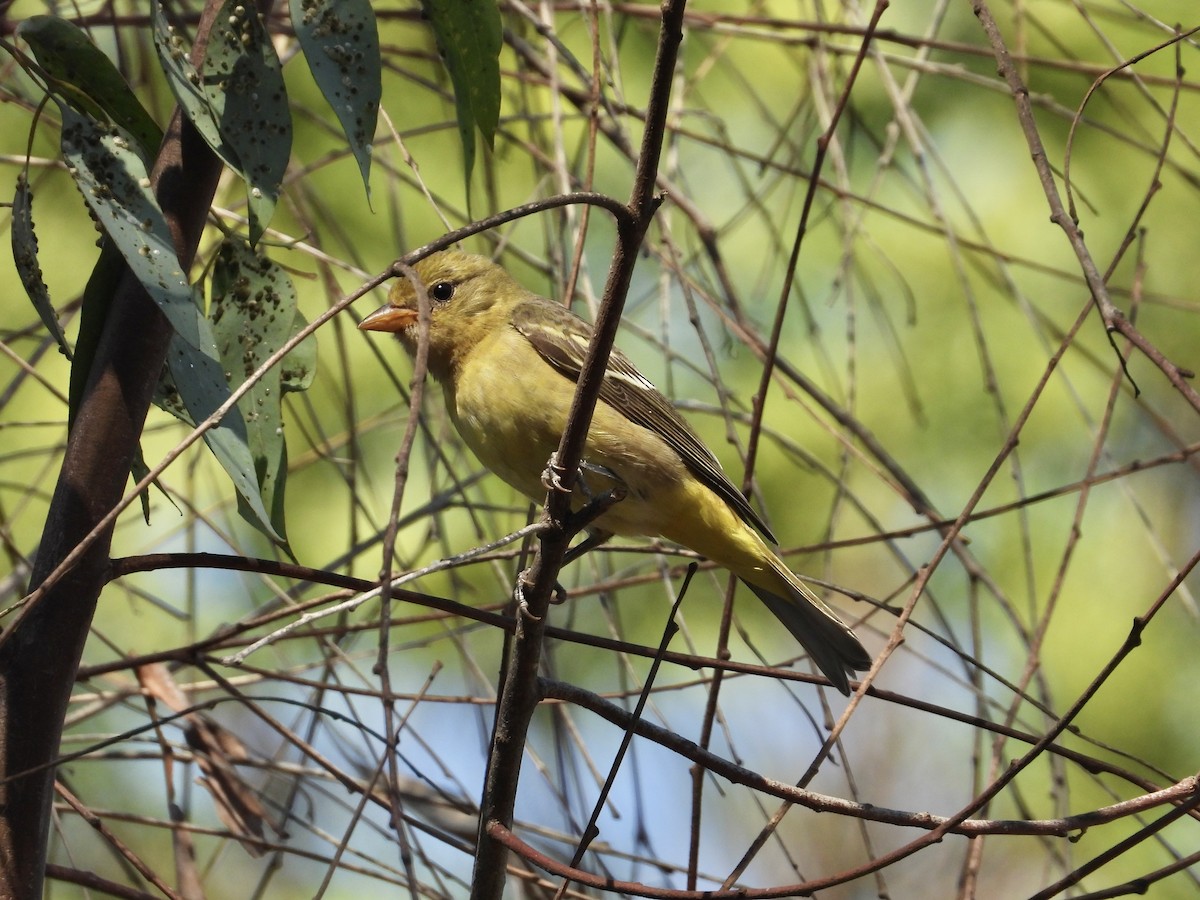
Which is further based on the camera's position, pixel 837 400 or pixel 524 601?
pixel 837 400

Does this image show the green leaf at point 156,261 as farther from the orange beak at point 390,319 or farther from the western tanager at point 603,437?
the orange beak at point 390,319

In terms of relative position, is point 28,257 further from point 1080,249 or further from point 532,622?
point 1080,249

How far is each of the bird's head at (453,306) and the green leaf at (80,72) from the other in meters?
1.42

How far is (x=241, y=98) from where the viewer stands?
2402 mm

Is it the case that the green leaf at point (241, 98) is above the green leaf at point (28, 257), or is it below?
above

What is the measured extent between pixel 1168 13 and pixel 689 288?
9.42 feet

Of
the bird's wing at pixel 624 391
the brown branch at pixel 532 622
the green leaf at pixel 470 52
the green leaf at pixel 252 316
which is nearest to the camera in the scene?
the brown branch at pixel 532 622

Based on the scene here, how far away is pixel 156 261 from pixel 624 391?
2.00m

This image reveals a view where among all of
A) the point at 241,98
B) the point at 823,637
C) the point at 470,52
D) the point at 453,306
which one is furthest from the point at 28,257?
the point at 823,637

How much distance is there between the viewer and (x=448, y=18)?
2.56m

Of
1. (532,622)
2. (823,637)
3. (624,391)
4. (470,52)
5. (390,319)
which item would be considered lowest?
(532,622)

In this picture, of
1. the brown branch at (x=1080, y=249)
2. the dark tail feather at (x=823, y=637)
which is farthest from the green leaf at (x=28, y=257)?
the dark tail feather at (x=823, y=637)

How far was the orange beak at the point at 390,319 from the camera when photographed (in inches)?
154

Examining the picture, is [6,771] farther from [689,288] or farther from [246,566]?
[689,288]
